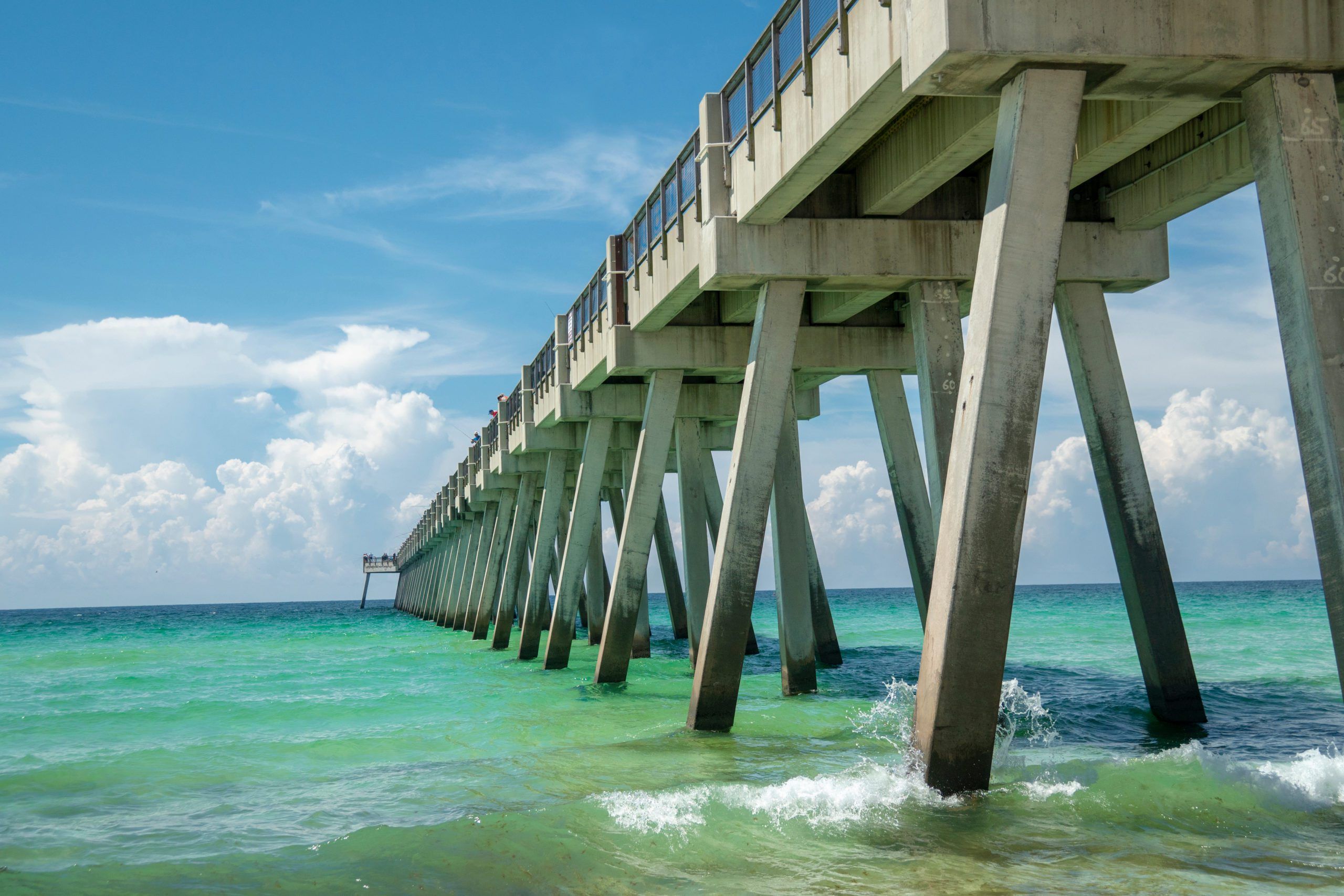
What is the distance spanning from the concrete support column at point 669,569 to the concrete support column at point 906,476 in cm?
1703

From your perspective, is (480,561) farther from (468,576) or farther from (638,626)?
(638,626)

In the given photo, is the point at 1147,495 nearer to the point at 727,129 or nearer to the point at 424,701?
the point at 727,129

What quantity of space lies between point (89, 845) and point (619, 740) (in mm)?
5883

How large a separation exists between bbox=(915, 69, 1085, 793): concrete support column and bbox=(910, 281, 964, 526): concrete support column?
4102 millimetres

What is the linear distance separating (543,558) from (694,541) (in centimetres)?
888

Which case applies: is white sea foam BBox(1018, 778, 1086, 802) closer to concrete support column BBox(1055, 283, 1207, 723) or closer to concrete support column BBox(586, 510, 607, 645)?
concrete support column BBox(1055, 283, 1207, 723)

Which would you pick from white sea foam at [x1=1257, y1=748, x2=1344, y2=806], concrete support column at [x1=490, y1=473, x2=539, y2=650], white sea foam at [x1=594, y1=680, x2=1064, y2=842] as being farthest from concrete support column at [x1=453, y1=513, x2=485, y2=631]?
white sea foam at [x1=1257, y1=748, x2=1344, y2=806]

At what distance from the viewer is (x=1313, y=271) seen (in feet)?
26.9

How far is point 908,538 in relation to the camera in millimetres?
16844

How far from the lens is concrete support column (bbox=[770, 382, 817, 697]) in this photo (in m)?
16.9

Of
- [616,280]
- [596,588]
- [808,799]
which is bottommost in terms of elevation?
[808,799]

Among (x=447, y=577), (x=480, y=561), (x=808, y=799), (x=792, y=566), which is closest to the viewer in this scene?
(x=808, y=799)

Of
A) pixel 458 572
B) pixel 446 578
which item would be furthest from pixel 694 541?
pixel 446 578

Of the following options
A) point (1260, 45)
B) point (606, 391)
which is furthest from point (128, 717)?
point (1260, 45)
